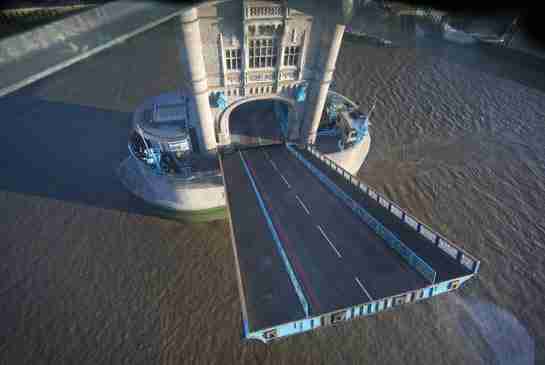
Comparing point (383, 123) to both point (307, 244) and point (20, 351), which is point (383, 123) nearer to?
point (307, 244)

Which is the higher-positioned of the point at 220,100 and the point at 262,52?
the point at 262,52

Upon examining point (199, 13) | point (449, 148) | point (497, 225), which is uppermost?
point (199, 13)

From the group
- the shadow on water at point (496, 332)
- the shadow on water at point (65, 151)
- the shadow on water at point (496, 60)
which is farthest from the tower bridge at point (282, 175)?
the shadow on water at point (496, 332)

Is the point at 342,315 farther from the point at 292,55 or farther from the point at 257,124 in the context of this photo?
the point at 257,124

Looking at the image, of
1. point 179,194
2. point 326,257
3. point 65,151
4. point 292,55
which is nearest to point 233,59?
point 292,55

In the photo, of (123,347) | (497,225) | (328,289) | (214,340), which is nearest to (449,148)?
(497,225)

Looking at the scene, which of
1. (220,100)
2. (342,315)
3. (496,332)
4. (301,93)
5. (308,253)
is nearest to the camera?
(342,315)

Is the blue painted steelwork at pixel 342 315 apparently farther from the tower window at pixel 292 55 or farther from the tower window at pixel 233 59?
the tower window at pixel 233 59
